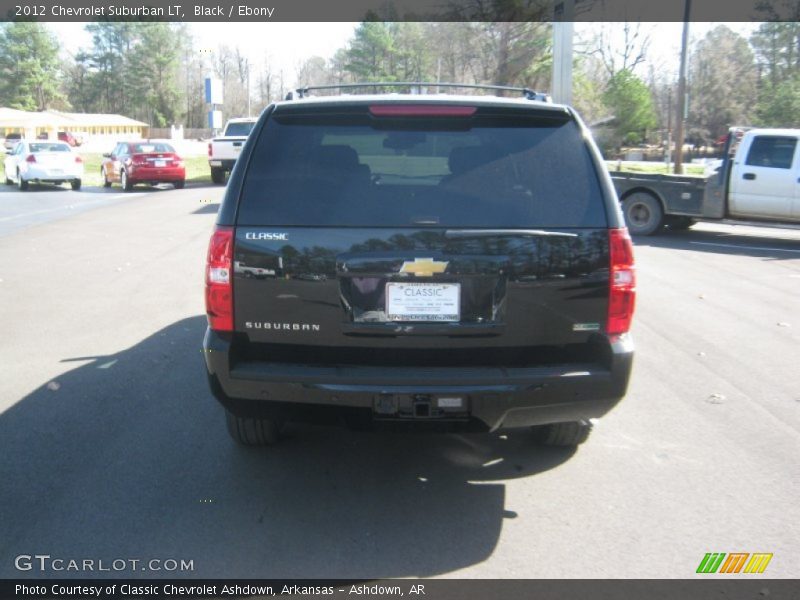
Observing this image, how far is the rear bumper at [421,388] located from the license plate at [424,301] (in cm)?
25

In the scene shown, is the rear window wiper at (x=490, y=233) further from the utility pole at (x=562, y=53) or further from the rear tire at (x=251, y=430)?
the utility pole at (x=562, y=53)

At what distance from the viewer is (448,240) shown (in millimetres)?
3697

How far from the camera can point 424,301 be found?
3754 mm

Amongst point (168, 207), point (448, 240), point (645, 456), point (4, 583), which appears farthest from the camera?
point (168, 207)

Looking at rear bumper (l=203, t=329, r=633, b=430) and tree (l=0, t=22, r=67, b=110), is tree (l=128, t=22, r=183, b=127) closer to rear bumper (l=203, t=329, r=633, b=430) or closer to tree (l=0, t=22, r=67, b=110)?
tree (l=0, t=22, r=67, b=110)

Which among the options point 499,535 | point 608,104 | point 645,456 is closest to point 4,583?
point 499,535

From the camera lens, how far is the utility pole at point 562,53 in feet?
54.6

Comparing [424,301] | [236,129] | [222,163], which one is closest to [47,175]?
[222,163]

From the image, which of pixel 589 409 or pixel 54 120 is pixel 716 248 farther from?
pixel 54 120

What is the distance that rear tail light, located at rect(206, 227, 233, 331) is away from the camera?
3818 mm

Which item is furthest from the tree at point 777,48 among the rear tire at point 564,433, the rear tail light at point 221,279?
the rear tail light at point 221,279

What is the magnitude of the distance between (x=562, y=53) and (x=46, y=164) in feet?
58.8

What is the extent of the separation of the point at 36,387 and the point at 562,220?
4.28 metres

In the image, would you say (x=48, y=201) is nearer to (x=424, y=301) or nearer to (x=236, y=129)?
(x=236, y=129)
